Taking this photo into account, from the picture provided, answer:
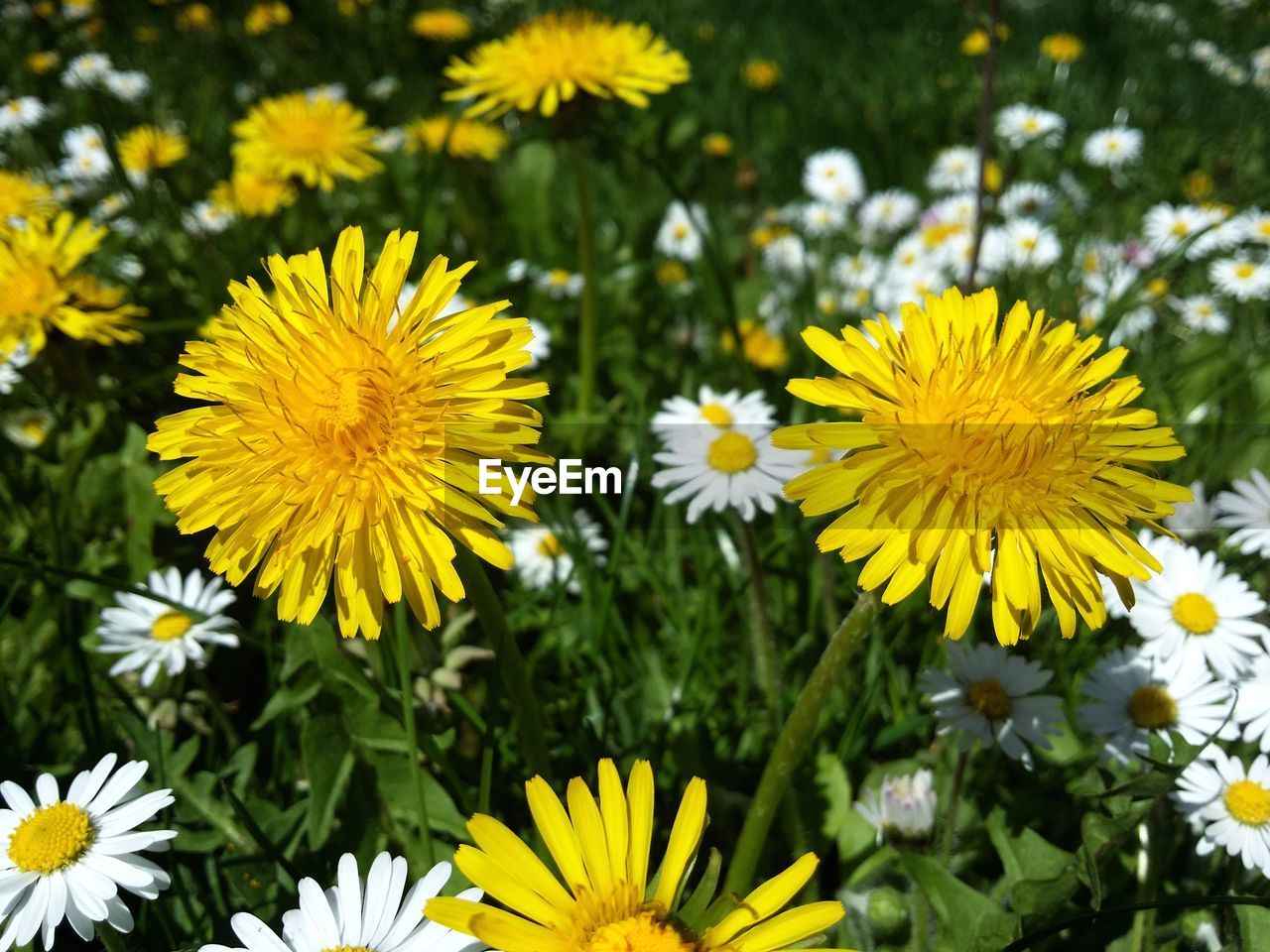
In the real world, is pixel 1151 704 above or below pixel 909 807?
above

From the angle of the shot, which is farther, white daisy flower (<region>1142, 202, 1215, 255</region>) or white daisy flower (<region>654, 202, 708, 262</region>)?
white daisy flower (<region>654, 202, 708, 262</region>)

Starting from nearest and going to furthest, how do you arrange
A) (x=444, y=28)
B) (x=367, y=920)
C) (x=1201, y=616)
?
1. (x=367, y=920)
2. (x=1201, y=616)
3. (x=444, y=28)

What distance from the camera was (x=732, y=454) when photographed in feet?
6.00

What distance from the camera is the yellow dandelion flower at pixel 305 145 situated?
272cm

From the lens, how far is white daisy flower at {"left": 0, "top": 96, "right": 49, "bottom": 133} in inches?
155

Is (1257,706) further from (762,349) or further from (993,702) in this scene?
(762,349)

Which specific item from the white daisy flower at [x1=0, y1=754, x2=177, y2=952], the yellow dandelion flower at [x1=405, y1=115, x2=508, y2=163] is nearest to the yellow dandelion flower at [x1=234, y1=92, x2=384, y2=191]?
the yellow dandelion flower at [x1=405, y1=115, x2=508, y2=163]

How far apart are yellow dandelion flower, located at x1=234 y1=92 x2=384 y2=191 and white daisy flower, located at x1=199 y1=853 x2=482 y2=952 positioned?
2.16 metres

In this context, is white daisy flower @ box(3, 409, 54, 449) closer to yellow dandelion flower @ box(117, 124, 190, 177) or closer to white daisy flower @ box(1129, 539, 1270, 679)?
yellow dandelion flower @ box(117, 124, 190, 177)

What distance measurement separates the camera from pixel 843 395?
1.15m

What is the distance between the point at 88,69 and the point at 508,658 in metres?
4.62

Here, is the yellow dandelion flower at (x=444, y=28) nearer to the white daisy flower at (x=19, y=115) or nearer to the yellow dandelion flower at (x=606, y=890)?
the white daisy flower at (x=19, y=115)

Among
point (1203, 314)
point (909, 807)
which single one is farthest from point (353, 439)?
point (1203, 314)

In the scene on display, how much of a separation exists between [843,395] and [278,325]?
73 centimetres
